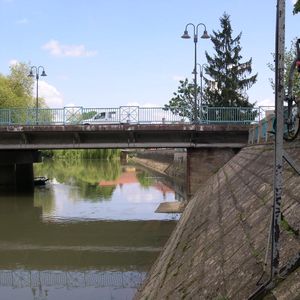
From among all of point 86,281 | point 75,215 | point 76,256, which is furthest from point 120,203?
point 86,281

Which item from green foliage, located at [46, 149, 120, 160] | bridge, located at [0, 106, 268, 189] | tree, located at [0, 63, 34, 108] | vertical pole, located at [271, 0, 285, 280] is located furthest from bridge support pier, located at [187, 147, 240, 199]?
green foliage, located at [46, 149, 120, 160]

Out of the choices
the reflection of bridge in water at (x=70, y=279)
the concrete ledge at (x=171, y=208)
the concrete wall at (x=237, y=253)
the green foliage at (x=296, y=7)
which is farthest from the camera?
the concrete ledge at (x=171, y=208)

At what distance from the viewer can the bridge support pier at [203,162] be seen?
28125mm

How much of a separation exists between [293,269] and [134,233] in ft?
60.2

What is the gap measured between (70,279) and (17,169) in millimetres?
30871

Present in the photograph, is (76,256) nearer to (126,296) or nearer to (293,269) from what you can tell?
(126,296)

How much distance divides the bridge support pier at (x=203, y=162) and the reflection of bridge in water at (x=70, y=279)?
13780 mm

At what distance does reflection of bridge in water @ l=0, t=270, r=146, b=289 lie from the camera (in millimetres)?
13341

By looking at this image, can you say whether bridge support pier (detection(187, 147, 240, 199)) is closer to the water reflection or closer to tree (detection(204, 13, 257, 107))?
the water reflection

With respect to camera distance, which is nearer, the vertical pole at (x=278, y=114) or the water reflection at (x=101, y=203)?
the vertical pole at (x=278, y=114)

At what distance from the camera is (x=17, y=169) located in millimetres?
43438

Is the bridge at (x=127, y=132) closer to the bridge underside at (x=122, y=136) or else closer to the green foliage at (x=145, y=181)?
Answer: the bridge underside at (x=122, y=136)

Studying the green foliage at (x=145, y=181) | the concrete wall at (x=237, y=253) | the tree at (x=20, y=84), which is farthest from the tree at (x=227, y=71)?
the concrete wall at (x=237, y=253)

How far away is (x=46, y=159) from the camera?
110 meters
